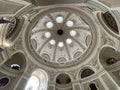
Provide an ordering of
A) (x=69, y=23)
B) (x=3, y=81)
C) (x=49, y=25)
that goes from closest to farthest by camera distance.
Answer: (x=3, y=81)
(x=69, y=23)
(x=49, y=25)

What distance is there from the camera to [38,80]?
1622 cm

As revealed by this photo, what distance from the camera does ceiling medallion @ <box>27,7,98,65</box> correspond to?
60.3 ft

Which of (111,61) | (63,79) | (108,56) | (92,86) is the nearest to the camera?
(111,61)

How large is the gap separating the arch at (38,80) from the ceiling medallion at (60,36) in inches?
81.1

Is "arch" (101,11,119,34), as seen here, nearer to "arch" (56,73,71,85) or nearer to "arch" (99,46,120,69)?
"arch" (99,46,120,69)

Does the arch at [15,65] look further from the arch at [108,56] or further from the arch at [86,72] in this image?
the arch at [108,56]

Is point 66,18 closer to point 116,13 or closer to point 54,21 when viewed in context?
point 54,21

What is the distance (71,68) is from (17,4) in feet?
33.8

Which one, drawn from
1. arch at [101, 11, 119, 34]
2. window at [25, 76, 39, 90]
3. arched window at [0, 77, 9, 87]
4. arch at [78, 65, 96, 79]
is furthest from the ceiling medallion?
arched window at [0, 77, 9, 87]

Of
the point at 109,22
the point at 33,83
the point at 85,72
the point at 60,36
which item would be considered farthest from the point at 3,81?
the point at 60,36

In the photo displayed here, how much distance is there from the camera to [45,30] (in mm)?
19844

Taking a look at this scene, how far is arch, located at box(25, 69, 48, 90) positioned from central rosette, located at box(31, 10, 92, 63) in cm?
210

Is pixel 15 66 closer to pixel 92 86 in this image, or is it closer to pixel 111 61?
pixel 92 86

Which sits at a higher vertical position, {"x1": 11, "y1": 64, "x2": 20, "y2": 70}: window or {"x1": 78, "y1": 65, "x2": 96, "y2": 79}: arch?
{"x1": 78, "y1": 65, "x2": 96, "y2": 79}: arch
